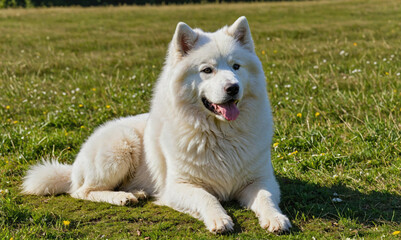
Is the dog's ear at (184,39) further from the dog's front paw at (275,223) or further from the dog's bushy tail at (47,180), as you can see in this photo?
the dog's bushy tail at (47,180)

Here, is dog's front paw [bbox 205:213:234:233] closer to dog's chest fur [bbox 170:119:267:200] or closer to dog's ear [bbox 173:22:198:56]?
dog's chest fur [bbox 170:119:267:200]

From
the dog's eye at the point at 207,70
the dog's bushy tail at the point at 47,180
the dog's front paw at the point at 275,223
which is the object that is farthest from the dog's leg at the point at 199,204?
the dog's bushy tail at the point at 47,180

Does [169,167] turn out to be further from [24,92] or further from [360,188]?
[24,92]

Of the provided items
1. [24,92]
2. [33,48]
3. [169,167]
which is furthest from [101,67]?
[169,167]

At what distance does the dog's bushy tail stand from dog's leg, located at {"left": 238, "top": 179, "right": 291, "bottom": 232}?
1831mm

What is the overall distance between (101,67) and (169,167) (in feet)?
21.2

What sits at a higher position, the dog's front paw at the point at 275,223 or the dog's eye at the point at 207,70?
the dog's eye at the point at 207,70

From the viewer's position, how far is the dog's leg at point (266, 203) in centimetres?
335

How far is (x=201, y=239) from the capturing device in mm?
3285

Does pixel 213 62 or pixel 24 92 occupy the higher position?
pixel 213 62

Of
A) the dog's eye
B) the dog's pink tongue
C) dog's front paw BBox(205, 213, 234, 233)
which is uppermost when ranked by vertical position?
the dog's eye

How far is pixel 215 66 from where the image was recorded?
3717 millimetres

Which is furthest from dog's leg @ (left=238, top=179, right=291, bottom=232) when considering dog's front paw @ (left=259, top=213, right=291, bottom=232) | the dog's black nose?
the dog's black nose

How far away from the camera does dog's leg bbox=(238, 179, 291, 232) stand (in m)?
3.35
